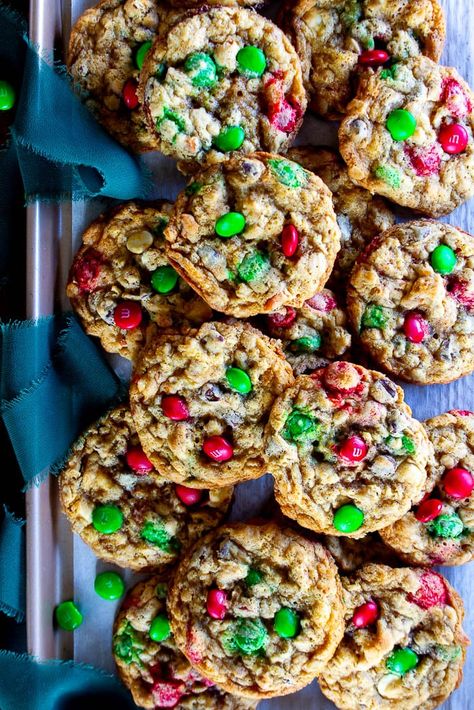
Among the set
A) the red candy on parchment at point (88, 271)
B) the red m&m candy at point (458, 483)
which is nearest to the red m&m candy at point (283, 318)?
the red candy on parchment at point (88, 271)

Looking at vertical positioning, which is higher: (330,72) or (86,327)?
(330,72)

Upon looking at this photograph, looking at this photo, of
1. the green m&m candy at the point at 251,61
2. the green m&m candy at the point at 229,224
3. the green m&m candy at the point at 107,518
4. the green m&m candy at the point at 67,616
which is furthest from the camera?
the green m&m candy at the point at 67,616

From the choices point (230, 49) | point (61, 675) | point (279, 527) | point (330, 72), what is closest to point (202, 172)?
point (230, 49)

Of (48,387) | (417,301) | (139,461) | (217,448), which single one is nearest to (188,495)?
(139,461)

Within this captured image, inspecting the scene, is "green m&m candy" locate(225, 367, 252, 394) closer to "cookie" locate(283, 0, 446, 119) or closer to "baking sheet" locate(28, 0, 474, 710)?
"baking sheet" locate(28, 0, 474, 710)

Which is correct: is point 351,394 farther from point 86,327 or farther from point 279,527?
point 86,327

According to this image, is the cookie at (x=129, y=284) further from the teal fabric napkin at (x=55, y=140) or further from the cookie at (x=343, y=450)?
the cookie at (x=343, y=450)

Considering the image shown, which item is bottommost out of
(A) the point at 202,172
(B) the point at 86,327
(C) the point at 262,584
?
(C) the point at 262,584
